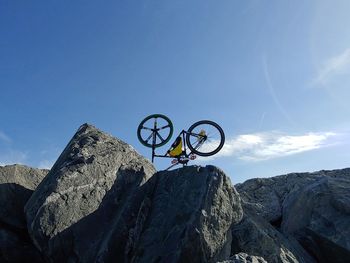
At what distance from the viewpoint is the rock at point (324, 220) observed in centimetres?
1349

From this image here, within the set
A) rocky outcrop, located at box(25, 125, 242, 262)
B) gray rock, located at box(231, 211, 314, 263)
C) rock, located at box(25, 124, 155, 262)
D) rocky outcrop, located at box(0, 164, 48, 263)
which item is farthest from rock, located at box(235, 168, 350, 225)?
rocky outcrop, located at box(0, 164, 48, 263)

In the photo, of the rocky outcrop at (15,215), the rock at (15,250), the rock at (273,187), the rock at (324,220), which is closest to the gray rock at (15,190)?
the rocky outcrop at (15,215)

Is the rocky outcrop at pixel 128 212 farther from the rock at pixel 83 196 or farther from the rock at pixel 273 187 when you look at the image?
the rock at pixel 273 187

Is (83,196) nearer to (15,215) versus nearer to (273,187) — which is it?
(15,215)

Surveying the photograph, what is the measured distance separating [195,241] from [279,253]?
308cm

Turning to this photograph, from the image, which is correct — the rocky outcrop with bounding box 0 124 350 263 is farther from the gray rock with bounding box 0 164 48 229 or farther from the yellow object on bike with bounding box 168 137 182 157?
the yellow object on bike with bounding box 168 137 182 157

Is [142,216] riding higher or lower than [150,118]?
lower

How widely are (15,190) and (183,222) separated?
286 inches

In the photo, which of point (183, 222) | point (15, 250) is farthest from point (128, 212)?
point (15, 250)

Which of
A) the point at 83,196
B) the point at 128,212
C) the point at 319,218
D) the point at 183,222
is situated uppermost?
the point at 83,196

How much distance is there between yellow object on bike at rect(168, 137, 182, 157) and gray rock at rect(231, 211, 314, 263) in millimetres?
4417

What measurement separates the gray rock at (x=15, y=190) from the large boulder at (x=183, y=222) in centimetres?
465

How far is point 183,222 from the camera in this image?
11.6m

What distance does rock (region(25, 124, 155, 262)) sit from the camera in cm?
1188
